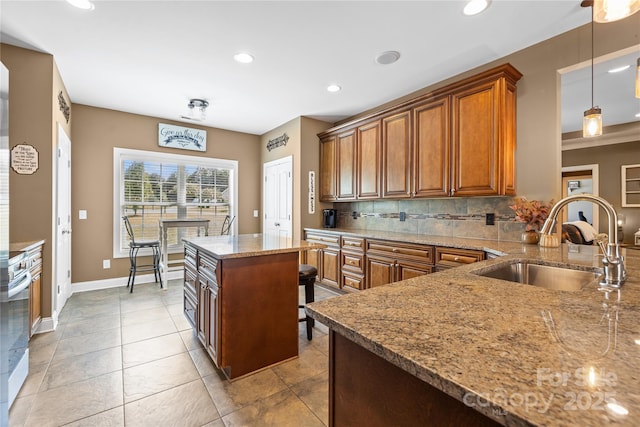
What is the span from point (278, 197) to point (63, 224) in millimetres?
2879

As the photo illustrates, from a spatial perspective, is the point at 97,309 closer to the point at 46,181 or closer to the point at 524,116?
the point at 46,181

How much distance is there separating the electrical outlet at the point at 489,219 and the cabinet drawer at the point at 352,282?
150 centimetres

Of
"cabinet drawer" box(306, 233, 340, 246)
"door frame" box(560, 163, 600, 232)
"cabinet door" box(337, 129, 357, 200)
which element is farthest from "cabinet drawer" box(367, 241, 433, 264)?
"door frame" box(560, 163, 600, 232)

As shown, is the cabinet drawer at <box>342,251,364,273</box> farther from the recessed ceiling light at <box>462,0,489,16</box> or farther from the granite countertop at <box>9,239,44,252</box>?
the granite countertop at <box>9,239,44,252</box>

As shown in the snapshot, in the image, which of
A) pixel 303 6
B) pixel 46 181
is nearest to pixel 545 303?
pixel 303 6

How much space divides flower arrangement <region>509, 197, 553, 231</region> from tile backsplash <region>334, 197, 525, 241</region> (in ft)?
0.97

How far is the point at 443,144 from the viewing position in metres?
3.02

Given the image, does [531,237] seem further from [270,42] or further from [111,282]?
[111,282]

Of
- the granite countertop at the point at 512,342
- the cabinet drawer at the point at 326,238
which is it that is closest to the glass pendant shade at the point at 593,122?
the granite countertop at the point at 512,342

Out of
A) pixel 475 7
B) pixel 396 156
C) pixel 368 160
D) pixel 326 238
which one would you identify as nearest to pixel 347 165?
pixel 368 160

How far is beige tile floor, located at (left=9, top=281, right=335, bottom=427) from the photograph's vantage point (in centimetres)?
166

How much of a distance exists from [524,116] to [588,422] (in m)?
3.01

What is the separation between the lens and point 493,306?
860 millimetres

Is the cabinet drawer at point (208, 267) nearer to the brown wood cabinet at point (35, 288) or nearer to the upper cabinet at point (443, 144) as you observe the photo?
the brown wood cabinet at point (35, 288)
